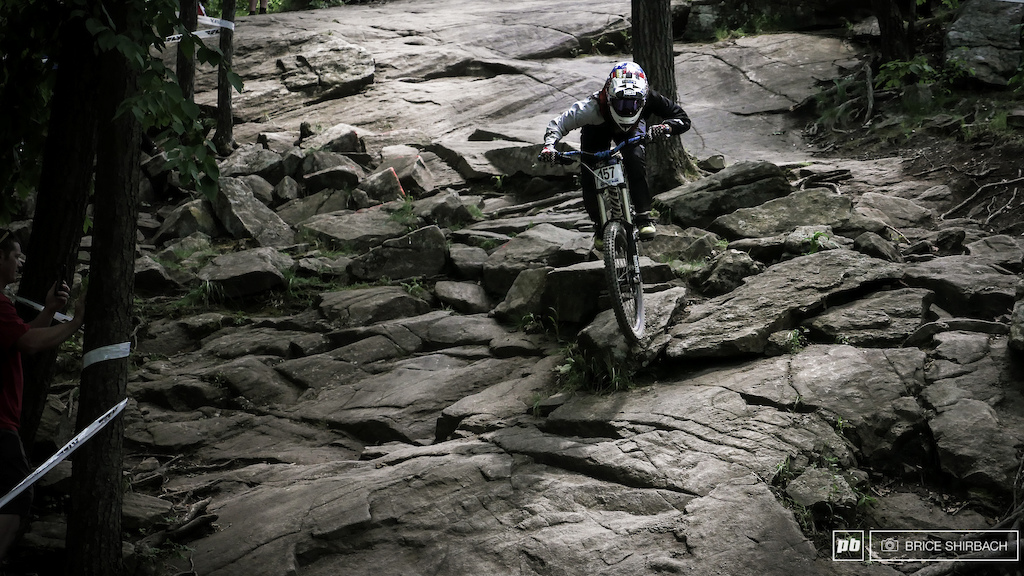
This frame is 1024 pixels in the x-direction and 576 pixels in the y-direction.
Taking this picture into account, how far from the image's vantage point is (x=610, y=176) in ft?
20.1

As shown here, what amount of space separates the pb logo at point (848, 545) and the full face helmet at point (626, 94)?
11.7 feet

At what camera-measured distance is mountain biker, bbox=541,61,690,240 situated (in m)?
6.09

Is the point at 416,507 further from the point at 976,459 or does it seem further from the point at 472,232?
the point at 472,232

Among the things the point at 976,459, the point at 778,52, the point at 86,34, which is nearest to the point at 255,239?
the point at 86,34

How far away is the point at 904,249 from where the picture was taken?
7688 mm

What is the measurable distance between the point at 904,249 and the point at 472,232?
5377 millimetres

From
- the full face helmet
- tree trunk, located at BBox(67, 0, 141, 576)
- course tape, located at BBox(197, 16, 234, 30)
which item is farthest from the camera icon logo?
course tape, located at BBox(197, 16, 234, 30)

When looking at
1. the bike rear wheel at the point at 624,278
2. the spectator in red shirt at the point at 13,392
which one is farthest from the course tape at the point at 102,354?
the bike rear wheel at the point at 624,278

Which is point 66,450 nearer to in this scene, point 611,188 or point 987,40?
point 611,188

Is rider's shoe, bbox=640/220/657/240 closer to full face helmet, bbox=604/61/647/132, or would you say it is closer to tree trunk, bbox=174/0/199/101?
full face helmet, bbox=604/61/647/132

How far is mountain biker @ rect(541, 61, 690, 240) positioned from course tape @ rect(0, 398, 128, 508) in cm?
372

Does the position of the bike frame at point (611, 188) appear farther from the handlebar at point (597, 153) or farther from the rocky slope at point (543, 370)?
the rocky slope at point (543, 370)

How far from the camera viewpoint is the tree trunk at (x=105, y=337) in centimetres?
424

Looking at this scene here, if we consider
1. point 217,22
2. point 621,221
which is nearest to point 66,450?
point 621,221
